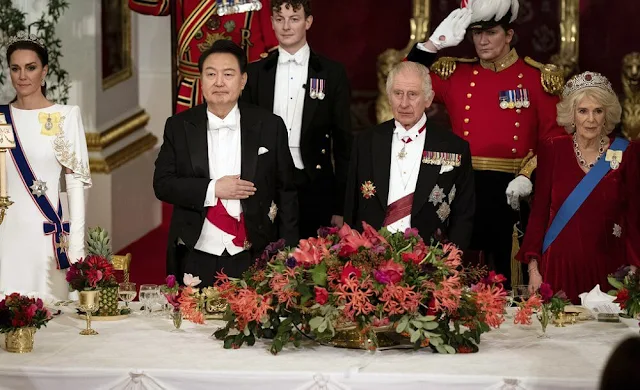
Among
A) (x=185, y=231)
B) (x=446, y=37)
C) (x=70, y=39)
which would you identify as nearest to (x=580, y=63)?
(x=446, y=37)

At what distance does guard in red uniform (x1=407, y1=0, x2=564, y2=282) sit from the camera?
5.56 meters

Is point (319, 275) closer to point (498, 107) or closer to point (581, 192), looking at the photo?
point (581, 192)

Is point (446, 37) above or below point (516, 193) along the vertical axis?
above

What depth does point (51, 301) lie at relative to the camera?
14.9ft

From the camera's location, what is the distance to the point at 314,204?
555cm

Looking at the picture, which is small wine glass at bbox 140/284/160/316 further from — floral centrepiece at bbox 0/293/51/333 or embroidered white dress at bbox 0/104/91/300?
embroidered white dress at bbox 0/104/91/300

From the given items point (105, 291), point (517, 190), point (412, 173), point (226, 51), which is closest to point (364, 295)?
point (105, 291)

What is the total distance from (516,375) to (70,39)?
487 cm

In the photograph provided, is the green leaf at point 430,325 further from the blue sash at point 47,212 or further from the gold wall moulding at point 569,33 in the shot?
the gold wall moulding at point 569,33

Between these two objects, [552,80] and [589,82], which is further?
[552,80]

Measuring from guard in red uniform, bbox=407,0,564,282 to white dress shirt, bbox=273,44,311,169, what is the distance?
0.53 m

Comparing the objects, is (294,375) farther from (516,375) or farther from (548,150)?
(548,150)

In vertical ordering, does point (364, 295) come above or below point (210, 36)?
below

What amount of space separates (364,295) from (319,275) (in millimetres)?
157
